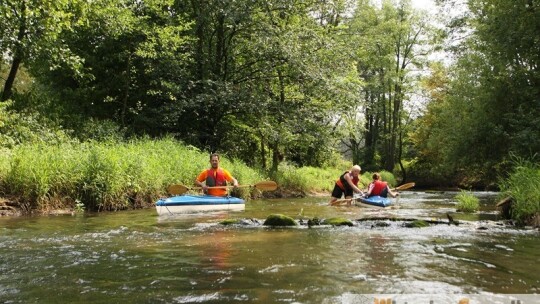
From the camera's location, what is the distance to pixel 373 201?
11625mm

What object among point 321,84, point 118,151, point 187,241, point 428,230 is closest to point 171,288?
point 187,241

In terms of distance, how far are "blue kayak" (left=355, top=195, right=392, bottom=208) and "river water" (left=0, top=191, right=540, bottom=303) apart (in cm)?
371

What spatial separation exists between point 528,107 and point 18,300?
667 inches

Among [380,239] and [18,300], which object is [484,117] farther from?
[18,300]

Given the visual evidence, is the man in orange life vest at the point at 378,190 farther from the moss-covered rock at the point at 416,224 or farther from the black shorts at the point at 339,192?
the moss-covered rock at the point at 416,224

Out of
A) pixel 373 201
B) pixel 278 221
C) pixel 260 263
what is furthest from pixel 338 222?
pixel 373 201

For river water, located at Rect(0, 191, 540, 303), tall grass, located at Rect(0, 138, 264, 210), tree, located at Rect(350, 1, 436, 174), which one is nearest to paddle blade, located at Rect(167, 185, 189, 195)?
tall grass, located at Rect(0, 138, 264, 210)

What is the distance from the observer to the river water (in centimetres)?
378

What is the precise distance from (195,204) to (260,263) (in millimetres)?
5459

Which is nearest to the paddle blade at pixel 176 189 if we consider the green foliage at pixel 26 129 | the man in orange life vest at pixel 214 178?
the man in orange life vest at pixel 214 178

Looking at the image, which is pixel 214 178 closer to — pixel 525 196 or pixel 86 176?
pixel 86 176

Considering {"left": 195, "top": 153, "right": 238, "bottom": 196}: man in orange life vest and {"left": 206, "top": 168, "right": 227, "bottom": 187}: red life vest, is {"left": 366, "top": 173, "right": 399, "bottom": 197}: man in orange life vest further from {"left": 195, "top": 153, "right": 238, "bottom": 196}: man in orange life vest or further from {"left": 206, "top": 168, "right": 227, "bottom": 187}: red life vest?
{"left": 206, "top": 168, "right": 227, "bottom": 187}: red life vest

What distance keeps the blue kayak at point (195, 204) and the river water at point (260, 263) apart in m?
1.69

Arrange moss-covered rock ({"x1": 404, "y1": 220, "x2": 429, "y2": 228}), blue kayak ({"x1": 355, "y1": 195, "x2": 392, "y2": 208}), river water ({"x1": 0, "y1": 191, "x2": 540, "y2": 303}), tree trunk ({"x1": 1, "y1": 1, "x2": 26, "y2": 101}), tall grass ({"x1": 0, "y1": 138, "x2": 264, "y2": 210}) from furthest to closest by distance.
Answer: tree trunk ({"x1": 1, "y1": 1, "x2": 26, "y2": 101}), blue kayak ({"x1": 355, "y1": 195, "x2": 392, "y2": 208}), tall grass ({"x1": 0, "y1": 138, "x2": 264, "y2": 210}), moss-covered rock ({"x1": 404, "y1": 220, "x2": 429, "y2": 228}), river water ({"x1": 0, "y1": 191, "x2": 540, "y2": 303})
